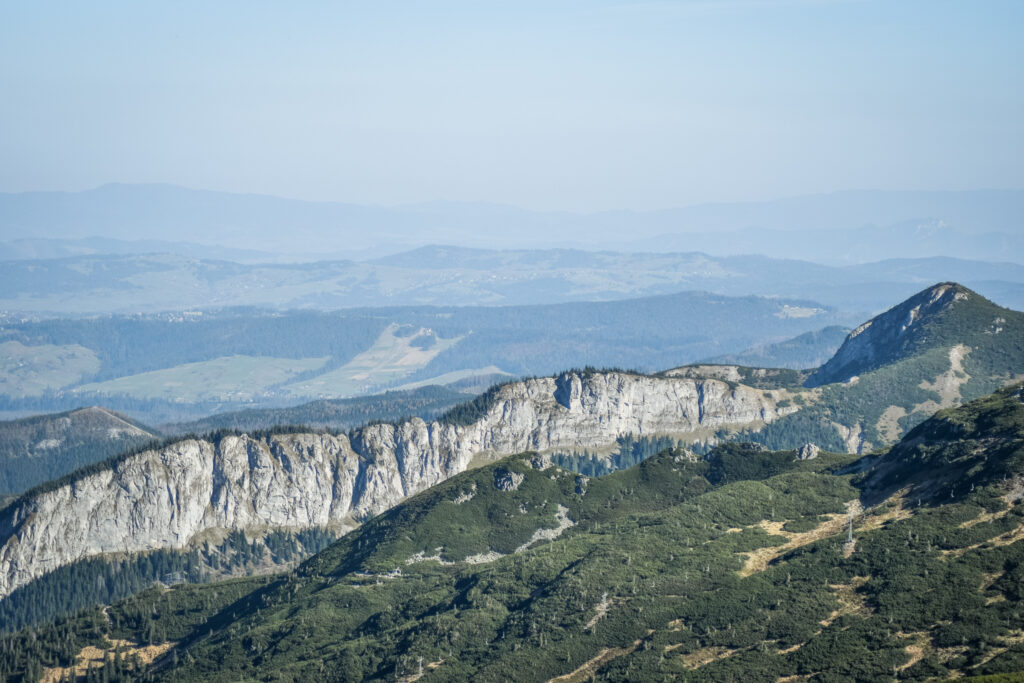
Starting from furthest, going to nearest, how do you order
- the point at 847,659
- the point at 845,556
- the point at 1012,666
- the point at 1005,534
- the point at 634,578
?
the point at 634,578
the point at 845,556
the point at 1005,534
the point at 847,659
the point at 1012,666

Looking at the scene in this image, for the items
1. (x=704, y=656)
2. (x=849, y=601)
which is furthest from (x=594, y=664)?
(x=849, y=601)

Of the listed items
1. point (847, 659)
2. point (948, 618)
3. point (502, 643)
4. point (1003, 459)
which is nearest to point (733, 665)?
point (847, 659)

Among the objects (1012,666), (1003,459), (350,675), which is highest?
(1003,459)

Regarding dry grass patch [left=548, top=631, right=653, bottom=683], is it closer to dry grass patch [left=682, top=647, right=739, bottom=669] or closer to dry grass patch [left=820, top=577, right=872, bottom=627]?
dry grass patch [left=682, top=647, right=739, bottom=669]

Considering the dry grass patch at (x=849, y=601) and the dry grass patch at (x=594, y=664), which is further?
the dry grass patch at (x=594, y=664)

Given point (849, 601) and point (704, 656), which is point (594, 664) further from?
point (849, 601)

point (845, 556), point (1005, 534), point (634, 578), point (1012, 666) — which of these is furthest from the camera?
point (634, 578)

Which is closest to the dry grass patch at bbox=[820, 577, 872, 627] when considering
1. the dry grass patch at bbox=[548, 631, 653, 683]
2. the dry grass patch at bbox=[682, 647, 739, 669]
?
the dry grass patch at bbox=[682, 647, 739, 669]

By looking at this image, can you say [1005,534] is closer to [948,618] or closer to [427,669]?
[948,618]

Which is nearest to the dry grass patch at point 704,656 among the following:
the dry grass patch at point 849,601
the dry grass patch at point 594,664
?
the dry grass patch at point 594,664

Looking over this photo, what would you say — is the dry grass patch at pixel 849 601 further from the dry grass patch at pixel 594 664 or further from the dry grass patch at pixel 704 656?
the dry grass patch at pixel 594 664

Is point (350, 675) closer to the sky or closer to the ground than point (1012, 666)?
closer to the ground
